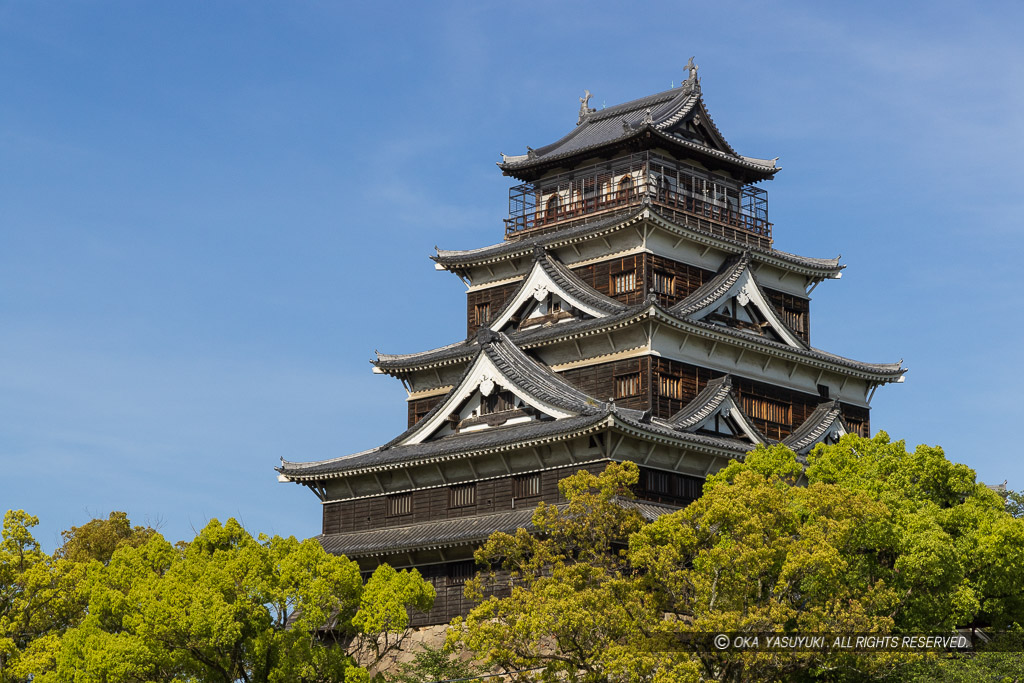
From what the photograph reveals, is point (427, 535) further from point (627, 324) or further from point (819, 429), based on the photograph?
point (819, 429)

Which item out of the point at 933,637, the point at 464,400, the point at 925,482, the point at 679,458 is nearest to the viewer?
the point at 933,637

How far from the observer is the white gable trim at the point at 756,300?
5153 centimetres

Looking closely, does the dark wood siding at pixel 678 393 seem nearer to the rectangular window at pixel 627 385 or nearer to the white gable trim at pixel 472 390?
the rectangular window at pixel 627 385

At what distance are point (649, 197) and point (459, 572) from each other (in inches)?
588

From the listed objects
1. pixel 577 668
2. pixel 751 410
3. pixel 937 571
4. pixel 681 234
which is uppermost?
pixel 681 234

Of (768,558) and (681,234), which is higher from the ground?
(681,234)

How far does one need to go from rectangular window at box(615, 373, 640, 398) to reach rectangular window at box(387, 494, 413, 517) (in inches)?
306

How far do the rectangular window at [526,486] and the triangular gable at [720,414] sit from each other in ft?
15.6

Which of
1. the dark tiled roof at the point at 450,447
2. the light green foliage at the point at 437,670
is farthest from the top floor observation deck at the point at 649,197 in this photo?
the light green foliage at the point at 437,670

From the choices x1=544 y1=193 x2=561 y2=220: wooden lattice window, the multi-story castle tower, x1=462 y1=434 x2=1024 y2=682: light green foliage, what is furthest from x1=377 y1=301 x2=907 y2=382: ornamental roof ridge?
x1=462 y1=434 x2=1024 y2=682: light green foliage

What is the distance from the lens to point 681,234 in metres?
51.1

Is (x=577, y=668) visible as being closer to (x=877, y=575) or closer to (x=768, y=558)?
(x=768, y=558)

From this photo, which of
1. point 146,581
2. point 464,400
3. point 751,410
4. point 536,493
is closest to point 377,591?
point 146,581

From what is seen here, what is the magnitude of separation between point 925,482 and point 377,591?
46.3 feet
